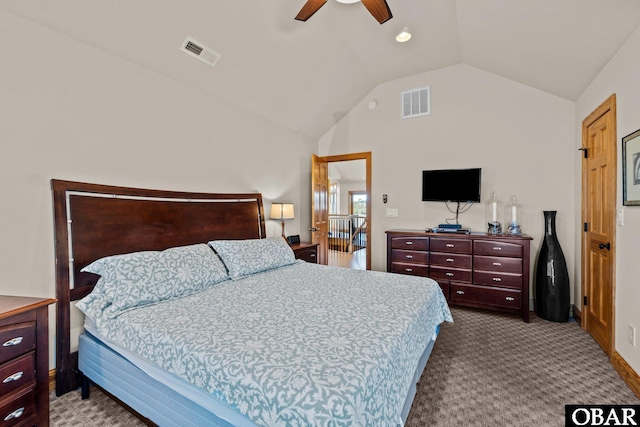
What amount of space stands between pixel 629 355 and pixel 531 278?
1.62 metres

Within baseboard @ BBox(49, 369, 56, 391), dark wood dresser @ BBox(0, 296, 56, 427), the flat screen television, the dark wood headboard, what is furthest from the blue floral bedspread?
the flat screen television

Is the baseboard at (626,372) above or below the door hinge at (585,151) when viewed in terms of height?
below

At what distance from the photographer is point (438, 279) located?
3744 mm

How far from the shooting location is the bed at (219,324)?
3.72ft

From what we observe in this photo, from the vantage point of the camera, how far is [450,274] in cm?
367

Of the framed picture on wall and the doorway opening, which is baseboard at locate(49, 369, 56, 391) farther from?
the framed picture on wall

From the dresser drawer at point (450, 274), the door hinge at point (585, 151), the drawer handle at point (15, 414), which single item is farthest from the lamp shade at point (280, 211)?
the door hinge at point (585, 151)

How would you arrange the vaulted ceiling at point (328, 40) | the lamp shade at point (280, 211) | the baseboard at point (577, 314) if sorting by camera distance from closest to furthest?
the vaulted ceiling at point (328, 40), the baseboard at point (577, 314), the lamp shade at point (280, 211)

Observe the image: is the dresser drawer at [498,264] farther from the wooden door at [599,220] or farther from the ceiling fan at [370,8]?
the ceiling fan at [370,8]

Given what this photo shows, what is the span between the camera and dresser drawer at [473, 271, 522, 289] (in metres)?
3.35

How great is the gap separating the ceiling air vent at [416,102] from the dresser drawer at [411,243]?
73.0 inches

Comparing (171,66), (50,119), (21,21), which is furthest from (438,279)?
(21,21)

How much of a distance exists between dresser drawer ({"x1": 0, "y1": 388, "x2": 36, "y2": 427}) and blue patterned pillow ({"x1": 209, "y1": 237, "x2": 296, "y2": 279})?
134 cm

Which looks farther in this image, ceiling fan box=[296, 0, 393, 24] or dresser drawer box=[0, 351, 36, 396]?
ceiling fan box=[296, 0, 393, 24]
